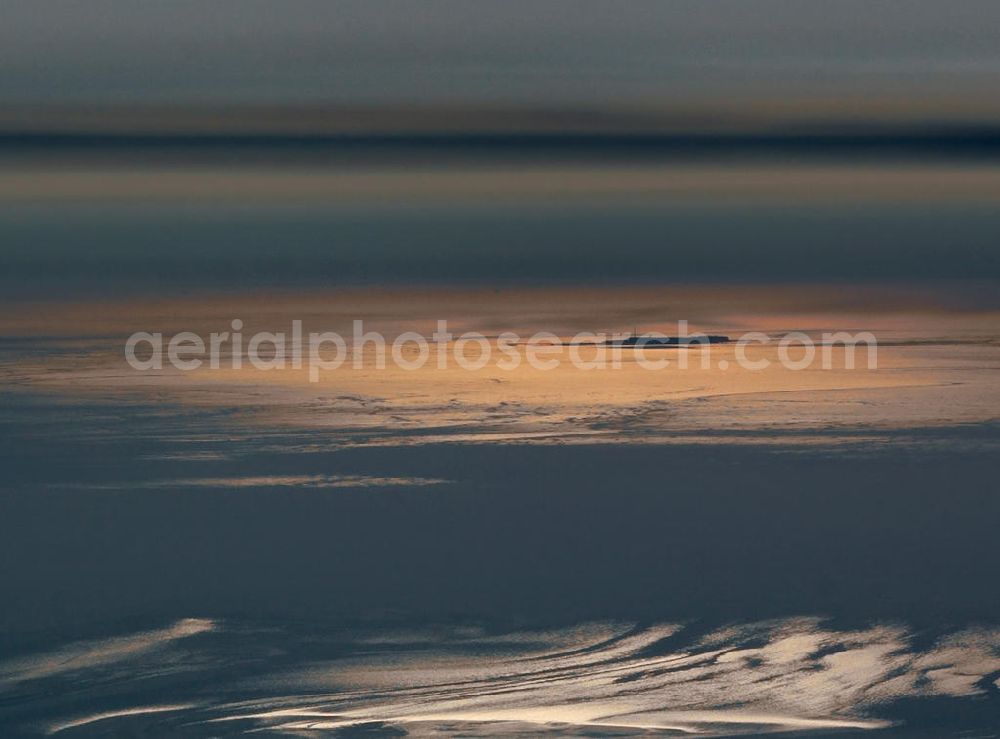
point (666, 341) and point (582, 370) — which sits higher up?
point (666, 341)

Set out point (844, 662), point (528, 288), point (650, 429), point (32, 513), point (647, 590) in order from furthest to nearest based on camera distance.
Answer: point (528, 288), point (650, 429), point (32, 513), point (647, 590), point (844, 662)

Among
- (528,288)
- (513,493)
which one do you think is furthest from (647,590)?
(528,288)

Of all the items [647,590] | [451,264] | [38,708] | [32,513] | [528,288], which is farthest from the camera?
[451,264]

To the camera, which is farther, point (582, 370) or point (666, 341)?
point (666, 341)

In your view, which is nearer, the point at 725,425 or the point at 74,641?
the point at 74,641

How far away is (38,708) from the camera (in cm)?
292

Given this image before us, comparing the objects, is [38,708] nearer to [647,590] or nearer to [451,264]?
[647,590]

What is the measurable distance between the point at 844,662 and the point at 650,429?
2.10 m

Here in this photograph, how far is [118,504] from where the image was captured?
4320mm

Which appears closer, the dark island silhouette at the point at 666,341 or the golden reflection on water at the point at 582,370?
the golden reflection on water at the point at 582,370

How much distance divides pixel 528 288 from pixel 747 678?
5.34 meters

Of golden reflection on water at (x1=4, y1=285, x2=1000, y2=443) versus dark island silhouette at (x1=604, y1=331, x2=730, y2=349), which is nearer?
golden reflection on water at (x1=4, y1=285, x2=1000, y2=443)

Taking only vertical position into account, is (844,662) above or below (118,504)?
Answer: below

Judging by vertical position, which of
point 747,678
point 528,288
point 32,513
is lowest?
point 747,678
